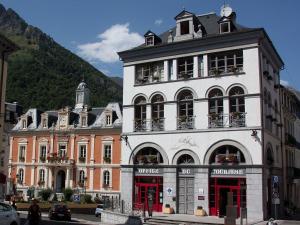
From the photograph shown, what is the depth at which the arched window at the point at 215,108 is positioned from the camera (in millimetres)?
34344

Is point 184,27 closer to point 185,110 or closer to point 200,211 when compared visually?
point 185,110

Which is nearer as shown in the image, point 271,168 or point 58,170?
point 271,168

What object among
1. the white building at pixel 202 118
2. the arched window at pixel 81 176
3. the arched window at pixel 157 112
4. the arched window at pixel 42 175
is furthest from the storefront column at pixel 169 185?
the arched window at pixel 42 175

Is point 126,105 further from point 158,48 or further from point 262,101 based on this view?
point 262,101

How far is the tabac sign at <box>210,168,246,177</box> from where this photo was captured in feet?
108

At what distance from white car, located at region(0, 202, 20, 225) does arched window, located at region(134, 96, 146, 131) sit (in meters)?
19.9

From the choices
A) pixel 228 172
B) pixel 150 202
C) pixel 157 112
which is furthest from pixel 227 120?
pixel 150 202

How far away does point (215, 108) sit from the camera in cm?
3478

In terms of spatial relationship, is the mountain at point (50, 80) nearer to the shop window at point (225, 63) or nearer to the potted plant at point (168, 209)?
the shop window at point (225, 63)

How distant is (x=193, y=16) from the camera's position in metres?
37.1

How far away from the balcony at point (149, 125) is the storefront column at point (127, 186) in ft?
12.3

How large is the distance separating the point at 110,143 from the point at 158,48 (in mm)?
22465

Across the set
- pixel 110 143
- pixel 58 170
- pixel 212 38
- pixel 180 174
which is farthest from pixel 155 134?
pixel 58 170

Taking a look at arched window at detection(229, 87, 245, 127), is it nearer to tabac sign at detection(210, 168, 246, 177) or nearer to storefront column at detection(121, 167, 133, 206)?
tabac sign at detection(210, 168, 246, 177)
